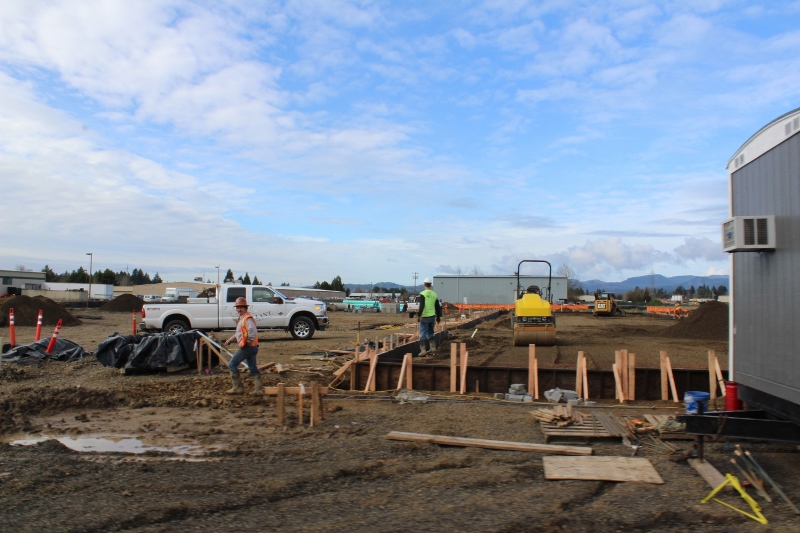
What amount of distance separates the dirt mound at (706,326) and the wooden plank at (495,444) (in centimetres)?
2228

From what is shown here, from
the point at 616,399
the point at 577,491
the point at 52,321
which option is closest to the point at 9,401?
the point at 577,491

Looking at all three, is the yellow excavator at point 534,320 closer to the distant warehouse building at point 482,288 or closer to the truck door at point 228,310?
the truck door at point 228,310

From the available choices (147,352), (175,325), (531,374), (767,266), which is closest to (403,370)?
(531,374)

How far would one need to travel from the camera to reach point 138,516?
15.3 ft

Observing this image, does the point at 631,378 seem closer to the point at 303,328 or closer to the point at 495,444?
the point at 495,444

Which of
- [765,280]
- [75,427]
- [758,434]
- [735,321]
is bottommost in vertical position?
[75,427]

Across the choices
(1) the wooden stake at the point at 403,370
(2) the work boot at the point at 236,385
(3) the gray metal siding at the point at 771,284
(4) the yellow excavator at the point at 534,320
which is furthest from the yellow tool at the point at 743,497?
(4) the yellow excavator at the point at 534,320

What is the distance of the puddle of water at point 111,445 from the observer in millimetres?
6902

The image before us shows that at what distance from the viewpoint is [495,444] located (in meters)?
6.86

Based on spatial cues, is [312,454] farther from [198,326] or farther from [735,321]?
[198,326]

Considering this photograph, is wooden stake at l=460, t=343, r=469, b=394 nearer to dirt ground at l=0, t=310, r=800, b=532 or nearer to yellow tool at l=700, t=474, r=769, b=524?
dirt ground at l=0, t=310, r=800, b=532

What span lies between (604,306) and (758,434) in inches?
1718

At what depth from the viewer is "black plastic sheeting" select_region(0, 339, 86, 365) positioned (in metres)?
14.5

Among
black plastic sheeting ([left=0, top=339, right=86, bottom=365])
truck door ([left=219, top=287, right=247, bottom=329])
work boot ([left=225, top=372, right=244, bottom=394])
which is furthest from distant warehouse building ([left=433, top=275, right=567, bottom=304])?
work boot ([left=225, top=372, right=244, bottom=394])
